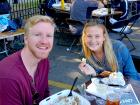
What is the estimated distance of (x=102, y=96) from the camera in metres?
2.73

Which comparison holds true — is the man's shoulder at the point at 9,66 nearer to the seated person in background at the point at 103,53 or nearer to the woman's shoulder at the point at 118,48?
the seated person in background at the point at 103,53

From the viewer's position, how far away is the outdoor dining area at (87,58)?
2713mm

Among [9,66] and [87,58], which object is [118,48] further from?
[9,66]

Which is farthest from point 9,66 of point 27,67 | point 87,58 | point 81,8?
point 81,8

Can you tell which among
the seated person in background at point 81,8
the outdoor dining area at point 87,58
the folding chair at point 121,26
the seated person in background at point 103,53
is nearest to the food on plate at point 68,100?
the outdoor dining area at point 87,58

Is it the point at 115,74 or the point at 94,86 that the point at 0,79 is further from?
the point at 115,74

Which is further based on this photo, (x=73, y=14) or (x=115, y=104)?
(x=73, y=14)

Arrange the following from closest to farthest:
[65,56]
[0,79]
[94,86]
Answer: [0,79], [94,86], [65,56]

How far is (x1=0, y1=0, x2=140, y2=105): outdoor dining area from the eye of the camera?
271 centimetres

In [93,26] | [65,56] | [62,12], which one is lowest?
[65,56]

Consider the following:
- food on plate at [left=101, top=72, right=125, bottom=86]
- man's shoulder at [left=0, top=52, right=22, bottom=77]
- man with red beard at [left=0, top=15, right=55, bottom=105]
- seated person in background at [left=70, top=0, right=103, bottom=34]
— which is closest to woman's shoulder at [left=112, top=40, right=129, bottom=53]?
food on plate at [left=101, top=72, right=125, bottom=86]

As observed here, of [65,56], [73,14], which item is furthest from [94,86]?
[73,14]

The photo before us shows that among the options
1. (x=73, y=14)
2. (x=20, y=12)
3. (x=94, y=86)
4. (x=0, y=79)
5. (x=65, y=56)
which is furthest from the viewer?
(x=20, y=12)

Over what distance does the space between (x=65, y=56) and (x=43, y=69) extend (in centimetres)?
466
